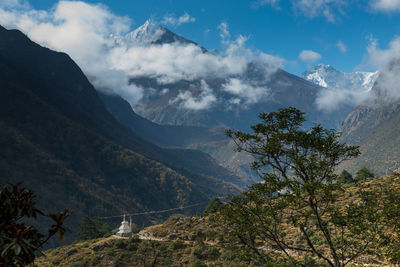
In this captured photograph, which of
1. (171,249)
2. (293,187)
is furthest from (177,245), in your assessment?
(293,187)

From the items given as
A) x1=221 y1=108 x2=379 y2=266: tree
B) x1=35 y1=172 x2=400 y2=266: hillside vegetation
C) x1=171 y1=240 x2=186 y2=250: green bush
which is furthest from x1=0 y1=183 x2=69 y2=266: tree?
x1=171 y1=240 x2=186 y2=250: green bush

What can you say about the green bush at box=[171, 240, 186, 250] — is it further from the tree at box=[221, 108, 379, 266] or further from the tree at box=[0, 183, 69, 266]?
the tree at box=[0, 183, 69, 266]

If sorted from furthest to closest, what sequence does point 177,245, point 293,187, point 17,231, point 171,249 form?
point 177,245
point 171,249
point 293,187
point 17,231

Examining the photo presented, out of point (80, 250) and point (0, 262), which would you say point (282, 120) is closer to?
point (0, 262)

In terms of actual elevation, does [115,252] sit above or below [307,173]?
below

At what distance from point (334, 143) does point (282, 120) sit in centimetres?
347

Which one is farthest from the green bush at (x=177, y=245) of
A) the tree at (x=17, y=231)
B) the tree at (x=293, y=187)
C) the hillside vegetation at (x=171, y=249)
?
the tree at (x=17, y=231)

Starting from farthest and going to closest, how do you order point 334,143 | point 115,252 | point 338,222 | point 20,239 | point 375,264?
point 115,252, point 375,264, point 334,143, point 338,222, point 20,239

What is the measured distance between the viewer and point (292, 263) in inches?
679

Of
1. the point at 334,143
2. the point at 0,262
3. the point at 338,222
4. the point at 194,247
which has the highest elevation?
Result: the point at 334,143

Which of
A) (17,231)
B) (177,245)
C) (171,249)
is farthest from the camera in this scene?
(177,245)

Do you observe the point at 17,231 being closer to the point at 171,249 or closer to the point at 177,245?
the point at 171,249

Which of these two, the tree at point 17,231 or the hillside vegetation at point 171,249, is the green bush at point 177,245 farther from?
the tree at point 17,231

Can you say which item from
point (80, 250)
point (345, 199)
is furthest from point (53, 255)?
point (345, 199)
